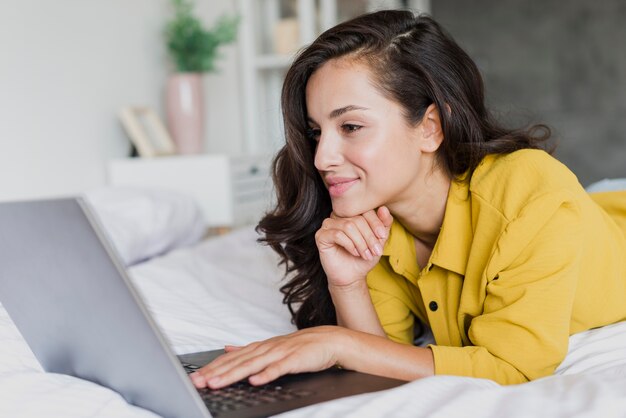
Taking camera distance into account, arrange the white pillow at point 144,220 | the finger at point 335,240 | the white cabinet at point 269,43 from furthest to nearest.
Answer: the white cabinet at point 269,43, the white pillow at point 144,220, the finger at point 335,240

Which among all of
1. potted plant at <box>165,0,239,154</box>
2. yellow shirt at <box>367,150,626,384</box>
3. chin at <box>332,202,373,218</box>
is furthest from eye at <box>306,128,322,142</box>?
potted plant at <box>165,0,239,154</box>

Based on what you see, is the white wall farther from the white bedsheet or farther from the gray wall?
the gray wall

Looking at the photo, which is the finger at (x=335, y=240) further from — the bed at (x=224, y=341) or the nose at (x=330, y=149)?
the bed at (x=224, y=341)

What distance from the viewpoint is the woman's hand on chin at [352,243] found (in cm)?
125

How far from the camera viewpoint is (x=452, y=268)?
4.14 feet

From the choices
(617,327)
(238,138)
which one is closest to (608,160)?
(238,138)

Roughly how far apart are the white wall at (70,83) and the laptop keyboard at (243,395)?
198cm

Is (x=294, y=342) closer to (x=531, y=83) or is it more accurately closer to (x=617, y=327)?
(x=617, y=327)

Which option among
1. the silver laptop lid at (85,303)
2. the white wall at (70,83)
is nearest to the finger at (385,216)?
the silver laptop lid at (85,303)

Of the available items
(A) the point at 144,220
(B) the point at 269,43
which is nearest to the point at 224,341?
(A) the point at 144,220

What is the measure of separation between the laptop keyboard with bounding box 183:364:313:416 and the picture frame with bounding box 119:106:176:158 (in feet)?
7.73

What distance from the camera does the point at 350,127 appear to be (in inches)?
49.5

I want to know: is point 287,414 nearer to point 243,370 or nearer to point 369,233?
point 243,370

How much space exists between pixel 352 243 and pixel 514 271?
0.27 m
